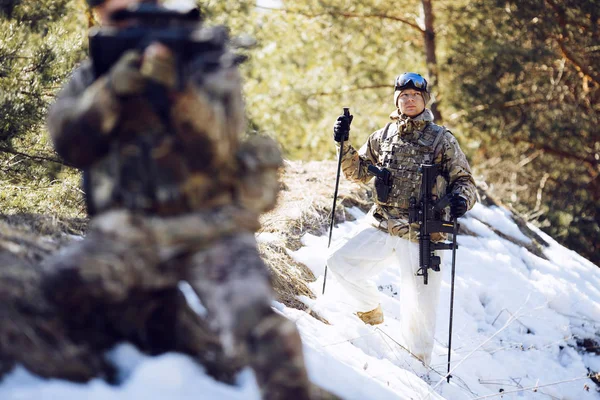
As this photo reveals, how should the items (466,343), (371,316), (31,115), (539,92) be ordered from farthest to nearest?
(539,92), (466,343), (371,316), (31,115)

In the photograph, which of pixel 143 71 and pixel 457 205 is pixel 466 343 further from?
pixel 143 71

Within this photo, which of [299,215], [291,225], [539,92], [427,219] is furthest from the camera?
[539,92]

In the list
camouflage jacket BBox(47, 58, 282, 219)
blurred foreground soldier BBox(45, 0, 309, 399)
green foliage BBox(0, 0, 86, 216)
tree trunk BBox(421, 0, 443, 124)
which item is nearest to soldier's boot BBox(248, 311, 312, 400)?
blurred foreground soldier BBox(45, 0, 309, 399)

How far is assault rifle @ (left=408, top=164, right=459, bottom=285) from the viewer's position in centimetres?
531

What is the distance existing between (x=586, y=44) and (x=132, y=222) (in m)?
11.2

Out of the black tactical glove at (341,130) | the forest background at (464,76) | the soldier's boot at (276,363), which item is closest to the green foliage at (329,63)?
the forest background at (464,76)

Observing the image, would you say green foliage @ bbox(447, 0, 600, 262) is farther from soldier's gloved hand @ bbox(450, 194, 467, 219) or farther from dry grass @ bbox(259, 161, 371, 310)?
soldier's gloved hand @ bbox(450, 194, 467, 219)

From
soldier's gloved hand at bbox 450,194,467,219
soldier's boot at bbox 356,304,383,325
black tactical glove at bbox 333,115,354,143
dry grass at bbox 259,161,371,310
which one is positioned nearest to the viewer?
soldier's gloved hand at bbox 450,194,467,219

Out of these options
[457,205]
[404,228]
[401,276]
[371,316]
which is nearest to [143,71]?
[457,205]

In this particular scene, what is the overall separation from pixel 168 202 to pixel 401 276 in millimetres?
3259

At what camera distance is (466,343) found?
625 cm

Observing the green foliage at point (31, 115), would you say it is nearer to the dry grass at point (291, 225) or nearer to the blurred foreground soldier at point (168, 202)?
the dry grass at point (291, 225)

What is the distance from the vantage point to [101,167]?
8.85 ft

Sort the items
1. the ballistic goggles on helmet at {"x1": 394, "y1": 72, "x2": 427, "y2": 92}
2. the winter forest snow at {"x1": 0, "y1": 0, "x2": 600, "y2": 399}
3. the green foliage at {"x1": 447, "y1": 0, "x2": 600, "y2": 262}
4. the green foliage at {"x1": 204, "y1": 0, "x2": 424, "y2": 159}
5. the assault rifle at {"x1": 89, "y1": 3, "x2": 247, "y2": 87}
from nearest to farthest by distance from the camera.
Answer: the assault rifle at {"x1": 89, "y1": 3, "x2": 247, "y2": 87} < the winter forest snow at {"x1": 0, "y1": 0, "x2": 600, "y2": 399} < the ballistic goggles on helmet at {"x1": 394, "y1": 72, "x2": 427, "y2": 92} < the green foliage at {"x1": 447, "y1": 0, "x2": 600, "y2": 262} < the green foliage at {"x1": 204, "y1": 0, "x2": 424, "y2": 159}
